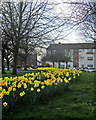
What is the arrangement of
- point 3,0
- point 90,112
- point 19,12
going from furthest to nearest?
point 19,12 → point 3,0 → point 90,112

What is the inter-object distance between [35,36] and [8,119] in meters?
6.70

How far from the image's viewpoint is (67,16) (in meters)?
4.48

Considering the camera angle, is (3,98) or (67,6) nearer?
A: (3,98)

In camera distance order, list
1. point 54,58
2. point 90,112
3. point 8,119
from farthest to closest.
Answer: point 54,58
point 90,112
point 8,119

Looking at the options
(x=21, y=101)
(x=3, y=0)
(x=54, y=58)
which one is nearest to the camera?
(x=21, y=101)

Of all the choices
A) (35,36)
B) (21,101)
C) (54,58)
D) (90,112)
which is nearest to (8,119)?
(21,101)

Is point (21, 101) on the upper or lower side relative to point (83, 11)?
lower

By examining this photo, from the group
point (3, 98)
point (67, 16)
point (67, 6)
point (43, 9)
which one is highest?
point (43, 9)

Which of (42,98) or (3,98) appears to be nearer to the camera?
(3,98)

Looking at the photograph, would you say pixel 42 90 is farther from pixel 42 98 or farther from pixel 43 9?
pixel 43 9

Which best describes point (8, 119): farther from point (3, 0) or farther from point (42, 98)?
point (3, 0)

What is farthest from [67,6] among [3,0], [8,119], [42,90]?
[3,0]

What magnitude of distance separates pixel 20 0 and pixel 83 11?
15.7ft

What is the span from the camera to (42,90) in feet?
13.8
